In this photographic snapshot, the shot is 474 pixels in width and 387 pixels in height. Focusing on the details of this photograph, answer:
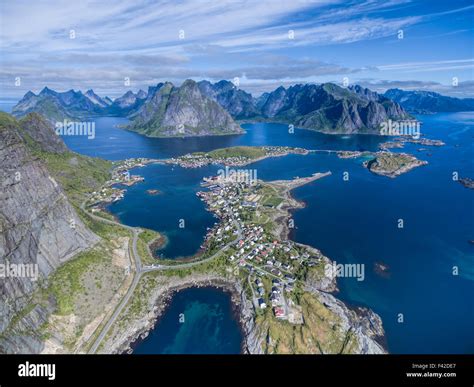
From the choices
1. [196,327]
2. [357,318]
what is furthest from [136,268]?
[357,318]

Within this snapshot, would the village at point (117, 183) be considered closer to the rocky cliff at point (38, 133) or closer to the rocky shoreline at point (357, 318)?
the rocky cliff at point (38, 133)

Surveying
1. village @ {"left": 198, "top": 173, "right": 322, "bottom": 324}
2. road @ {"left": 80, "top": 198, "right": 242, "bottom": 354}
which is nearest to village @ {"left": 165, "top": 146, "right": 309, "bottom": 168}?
village @ {"left": 198, "top": 173, "right": 322, "bottom": 324}

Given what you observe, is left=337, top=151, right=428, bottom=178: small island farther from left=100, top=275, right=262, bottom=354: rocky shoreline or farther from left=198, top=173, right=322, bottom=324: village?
left=100, top=275, right=262, bottom=354: rocky shoreline

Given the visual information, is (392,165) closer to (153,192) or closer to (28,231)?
(153,192)

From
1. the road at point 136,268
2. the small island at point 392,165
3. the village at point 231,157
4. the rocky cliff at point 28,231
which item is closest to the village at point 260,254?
the road at point 136,268

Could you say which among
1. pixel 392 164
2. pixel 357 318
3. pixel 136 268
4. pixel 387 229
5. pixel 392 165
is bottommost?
pixel 357 318
